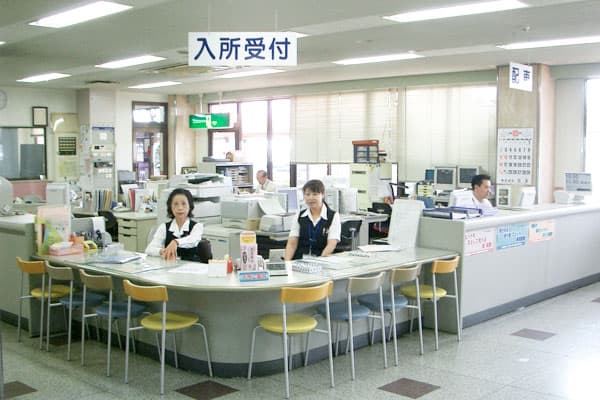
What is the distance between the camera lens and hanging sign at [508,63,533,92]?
7228 millimetres

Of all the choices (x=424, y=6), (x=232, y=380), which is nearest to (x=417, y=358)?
(x=232, y=380)

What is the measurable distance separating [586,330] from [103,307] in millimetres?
4300

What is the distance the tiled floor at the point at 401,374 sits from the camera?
14.5 feet

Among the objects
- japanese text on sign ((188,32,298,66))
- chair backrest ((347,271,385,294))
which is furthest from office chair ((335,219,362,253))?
japanese text on sign ((188,32,298,66))

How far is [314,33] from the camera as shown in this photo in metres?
6.67

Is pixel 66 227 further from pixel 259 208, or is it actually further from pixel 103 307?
pixel 259 208

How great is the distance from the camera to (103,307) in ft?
16.2

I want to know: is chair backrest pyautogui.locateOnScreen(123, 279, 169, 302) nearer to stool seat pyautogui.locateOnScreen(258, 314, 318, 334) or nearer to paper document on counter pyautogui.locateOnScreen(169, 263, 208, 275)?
paper document on counter pyautogui.locateOnScreen(169, 263, 208, 275)

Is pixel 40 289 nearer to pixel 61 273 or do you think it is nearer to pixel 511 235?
pixel 61 273

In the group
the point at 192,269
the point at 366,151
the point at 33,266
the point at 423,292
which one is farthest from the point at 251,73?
the point at 192,269

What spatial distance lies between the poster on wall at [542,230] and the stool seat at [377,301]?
7.28 feet

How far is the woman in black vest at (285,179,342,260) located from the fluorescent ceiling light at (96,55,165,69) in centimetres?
400

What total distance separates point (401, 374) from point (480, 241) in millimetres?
1790

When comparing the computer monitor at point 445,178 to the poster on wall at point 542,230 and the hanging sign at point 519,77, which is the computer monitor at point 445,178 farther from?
the poster on wall at point 542,230
